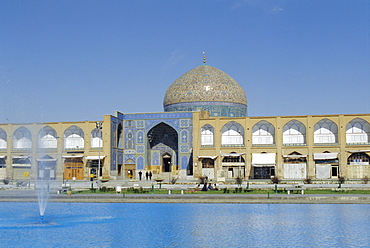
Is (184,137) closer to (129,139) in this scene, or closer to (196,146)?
(196,146)

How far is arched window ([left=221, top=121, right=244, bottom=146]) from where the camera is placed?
3734 centimetres

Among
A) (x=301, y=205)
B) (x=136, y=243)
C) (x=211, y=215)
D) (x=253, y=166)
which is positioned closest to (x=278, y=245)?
(x=136, y=243)

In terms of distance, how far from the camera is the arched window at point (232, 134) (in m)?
37.3

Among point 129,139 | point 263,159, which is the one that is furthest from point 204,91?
point 263,159

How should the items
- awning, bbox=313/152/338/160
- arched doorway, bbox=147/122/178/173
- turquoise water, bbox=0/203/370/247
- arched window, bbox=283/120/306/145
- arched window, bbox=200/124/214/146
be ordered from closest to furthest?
turquoise water, bbox=0/203/370/247 < awning, bbox=313/152/338/160 < arched window, bbox=283/120/306/145 < arched window, bbox=200/124/214/146 < arched doorway, bbox=147/122/178/173

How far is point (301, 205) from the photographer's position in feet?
53.9

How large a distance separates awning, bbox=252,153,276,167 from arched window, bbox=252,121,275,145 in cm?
112

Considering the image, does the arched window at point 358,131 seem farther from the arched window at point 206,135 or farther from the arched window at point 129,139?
the arched window at point 129,139

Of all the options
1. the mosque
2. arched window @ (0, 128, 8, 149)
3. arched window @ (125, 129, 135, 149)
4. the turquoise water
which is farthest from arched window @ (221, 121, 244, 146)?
the turquoise water

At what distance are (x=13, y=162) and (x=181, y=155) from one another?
1292 centimetres

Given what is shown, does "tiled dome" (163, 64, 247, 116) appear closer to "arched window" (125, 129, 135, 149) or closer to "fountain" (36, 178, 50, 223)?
"arched window" (125, 129, 135, 149)

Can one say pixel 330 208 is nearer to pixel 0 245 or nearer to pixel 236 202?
pixel 236 202

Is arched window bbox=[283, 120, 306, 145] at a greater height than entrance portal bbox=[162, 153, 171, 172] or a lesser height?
greater

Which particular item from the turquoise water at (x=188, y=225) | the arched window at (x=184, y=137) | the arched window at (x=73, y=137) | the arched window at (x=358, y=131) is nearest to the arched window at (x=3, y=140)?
the arched window at (x=73, y=137)
